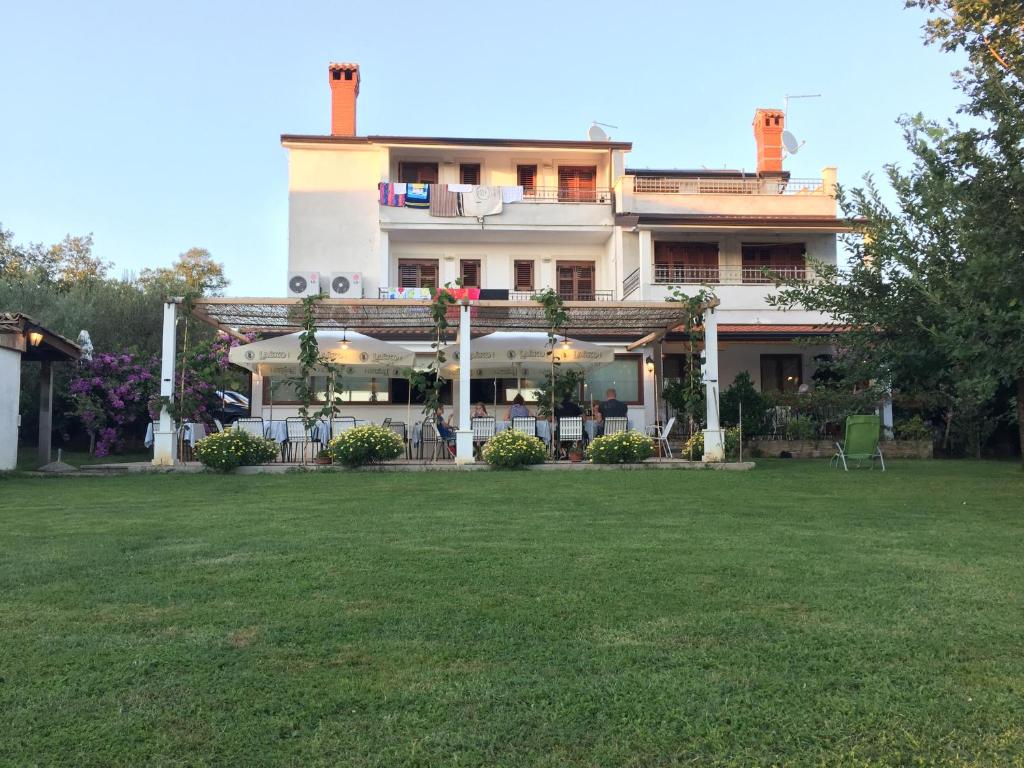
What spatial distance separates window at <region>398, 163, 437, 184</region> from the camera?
23516 millimetres

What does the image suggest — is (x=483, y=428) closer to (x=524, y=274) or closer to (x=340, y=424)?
(x=340, y=424)

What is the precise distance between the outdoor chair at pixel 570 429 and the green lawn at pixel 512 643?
23.7 ft

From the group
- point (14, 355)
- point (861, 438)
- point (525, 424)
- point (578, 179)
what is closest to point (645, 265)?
point (578, 179)

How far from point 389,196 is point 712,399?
1200 cm

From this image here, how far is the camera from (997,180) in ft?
31.3

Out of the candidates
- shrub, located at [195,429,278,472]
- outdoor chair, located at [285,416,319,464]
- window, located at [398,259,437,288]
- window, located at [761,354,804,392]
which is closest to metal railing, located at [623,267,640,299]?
window, located at [761,354,804,392]

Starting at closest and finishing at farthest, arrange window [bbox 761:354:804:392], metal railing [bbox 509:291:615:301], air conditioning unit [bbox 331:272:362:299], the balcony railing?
the balcony railing < air conditioning unit [bbox 331:272:362:299] < window [bbox 761:354:804:392] < metal railing [bbox 509:291:615:301]

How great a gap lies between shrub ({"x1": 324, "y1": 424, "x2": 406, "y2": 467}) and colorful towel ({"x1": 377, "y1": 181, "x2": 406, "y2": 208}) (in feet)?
35.5

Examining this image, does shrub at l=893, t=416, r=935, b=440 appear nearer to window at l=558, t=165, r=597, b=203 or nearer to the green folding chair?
the green folding chair

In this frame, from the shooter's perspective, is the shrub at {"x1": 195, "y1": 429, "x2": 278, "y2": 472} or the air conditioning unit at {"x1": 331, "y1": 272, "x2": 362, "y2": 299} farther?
the air conditioning unit at {"x1": 331, "y1": 272, "x2": 362, "y2": 299}

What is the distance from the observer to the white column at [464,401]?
42.7ft

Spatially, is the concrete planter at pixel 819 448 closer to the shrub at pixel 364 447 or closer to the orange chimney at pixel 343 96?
the shrub at pixel 364 447

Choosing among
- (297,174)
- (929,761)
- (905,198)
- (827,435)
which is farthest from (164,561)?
(297,174)

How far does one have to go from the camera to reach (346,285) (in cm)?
2181
